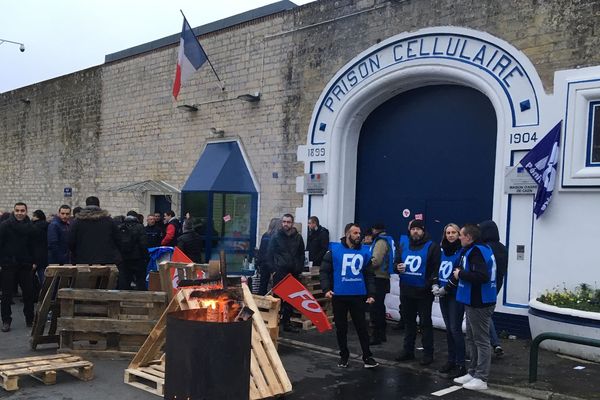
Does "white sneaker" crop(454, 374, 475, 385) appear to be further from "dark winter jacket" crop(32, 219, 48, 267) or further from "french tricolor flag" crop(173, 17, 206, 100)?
"french tricolor flag" crop(173, 17, 206, 100)

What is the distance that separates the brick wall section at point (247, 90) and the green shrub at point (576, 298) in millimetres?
2917

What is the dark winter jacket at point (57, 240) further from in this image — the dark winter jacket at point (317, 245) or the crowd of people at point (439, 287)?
the crowd of people at point (439, 287)

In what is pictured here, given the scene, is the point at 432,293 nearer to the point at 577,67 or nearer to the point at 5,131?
the point at 577,67

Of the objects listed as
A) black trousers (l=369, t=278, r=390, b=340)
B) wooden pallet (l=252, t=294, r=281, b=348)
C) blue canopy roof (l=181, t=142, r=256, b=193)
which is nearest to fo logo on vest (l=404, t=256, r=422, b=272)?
black trousers (l=369, t=278, r=390, b=340)

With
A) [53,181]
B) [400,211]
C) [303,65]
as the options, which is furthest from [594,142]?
[53,181]

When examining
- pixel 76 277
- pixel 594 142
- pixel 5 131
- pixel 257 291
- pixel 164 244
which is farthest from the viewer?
pixel 5 131

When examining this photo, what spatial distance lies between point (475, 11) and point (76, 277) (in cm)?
717

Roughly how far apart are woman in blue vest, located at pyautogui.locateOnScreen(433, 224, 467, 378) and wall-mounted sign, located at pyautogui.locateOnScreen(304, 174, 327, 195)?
174 inches

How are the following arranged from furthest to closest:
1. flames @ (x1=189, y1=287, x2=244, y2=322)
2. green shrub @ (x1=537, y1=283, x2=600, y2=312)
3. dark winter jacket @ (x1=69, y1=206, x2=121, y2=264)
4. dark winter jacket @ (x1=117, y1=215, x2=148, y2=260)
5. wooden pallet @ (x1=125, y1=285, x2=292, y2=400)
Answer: dark winter jacket @ (x1=117, y1=215, x2=148, y2=260) < dark winter jacket @ (x1=69, y1=206, x2=121, y2=264) < green shrub @ (x1=537, y1=283, x2=600, y2=312) < wooden pallet @ (x1=125, y1=285, x2=292, y2=400) < flames @ (x1=189, y1=287, x2=244, y2=322)

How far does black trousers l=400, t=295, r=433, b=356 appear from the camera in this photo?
6.95m

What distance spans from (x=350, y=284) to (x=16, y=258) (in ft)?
16.3

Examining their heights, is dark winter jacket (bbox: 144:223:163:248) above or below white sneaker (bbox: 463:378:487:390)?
above

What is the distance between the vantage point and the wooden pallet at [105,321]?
22.7 feet

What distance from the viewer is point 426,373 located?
21.9 ft
